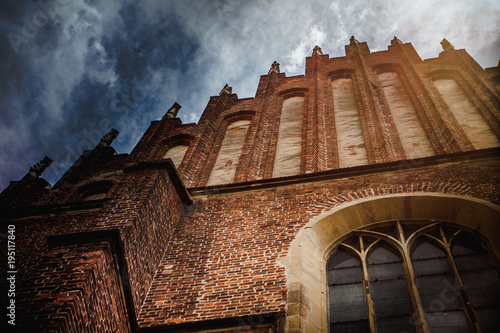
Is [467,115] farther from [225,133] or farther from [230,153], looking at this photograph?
[225,133]

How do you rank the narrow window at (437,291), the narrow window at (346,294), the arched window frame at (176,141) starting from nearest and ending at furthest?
1. the narrow window at (437,291)
2. the narrow window at (346,294)
3. the arched window frame at (176,141)

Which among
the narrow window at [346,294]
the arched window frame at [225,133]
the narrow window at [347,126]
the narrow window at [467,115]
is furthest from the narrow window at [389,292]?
the arched window frame at [225,133]

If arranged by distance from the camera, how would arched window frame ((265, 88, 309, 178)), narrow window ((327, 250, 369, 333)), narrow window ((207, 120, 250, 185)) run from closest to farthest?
narrow window ((327, 250, 369, 333)) < arched window frame ((265, 88, 309, 178)) < narrow window ((207, 120, 250, 185))

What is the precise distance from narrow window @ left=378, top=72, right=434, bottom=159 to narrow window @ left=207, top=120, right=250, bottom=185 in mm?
3666

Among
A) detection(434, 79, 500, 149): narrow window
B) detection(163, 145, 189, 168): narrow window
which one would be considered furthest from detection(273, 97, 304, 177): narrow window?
detection(434, 79, 500, 149): narrow window

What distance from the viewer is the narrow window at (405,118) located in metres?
8.27

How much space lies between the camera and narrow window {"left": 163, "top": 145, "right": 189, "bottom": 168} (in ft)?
34.9

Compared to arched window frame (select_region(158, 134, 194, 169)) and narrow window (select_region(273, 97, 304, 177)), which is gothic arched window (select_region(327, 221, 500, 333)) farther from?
arched window frame (select_region(158, 134, 194, 169))

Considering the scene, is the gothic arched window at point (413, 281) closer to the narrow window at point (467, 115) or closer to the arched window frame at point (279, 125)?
the arched window frame at point (279, 125)

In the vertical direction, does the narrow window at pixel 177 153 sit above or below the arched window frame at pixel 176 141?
below

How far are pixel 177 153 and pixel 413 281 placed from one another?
23.6 feet

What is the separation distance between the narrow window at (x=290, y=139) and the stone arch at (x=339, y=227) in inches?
78.6

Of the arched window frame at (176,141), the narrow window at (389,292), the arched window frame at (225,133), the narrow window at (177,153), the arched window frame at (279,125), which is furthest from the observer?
the arched window frame at (176,141)

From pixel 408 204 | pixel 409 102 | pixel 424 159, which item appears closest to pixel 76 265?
pixel 408 204
